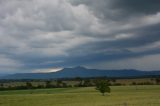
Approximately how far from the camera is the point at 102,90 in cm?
12062
